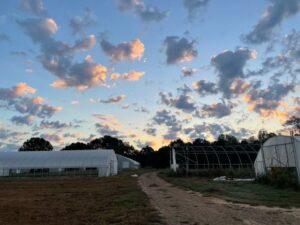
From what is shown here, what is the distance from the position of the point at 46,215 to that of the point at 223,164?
1461 inches

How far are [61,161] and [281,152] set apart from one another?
1453 inches

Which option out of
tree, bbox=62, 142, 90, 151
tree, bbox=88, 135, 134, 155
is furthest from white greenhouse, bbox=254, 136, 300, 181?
tree, bbox=88, 135, 134, 155

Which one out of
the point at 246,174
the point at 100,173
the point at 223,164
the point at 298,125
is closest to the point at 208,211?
the point at 246,174

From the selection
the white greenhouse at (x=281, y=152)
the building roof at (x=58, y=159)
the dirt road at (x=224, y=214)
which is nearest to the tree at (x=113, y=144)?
the building roof at (x=58, y=159)

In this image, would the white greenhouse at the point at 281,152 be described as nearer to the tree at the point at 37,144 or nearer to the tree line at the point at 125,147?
the tree line at the point at 125,147

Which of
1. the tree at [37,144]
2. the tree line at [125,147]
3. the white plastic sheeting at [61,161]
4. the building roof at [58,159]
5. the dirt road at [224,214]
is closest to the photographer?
the dirt road at [224,214]

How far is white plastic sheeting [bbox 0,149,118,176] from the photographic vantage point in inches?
2076

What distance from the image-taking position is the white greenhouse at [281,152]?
24141 mm

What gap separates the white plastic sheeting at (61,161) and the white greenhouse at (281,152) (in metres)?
27.4

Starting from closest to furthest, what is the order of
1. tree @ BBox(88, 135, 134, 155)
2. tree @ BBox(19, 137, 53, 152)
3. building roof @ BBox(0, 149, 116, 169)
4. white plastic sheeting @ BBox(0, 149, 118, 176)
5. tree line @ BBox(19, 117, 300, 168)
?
white plastic sheeting @ BBox(0, 149, 118, 176) < building roof @ BBox(0, 149, 116, 169) < tree line @ BBox(19, 117, 300, 168) < tree @ BBox(19, 137, 53, 152) < tree @ BBox(88, 135, 134, 155)

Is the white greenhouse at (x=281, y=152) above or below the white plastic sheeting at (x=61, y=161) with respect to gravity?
below

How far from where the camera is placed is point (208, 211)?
13453mm

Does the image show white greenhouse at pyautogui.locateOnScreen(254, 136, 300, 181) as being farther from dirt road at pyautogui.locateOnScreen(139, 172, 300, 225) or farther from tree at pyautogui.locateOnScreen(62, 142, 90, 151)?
tree at pyautogui.locateOnScreen(62, 142, 90, 151)

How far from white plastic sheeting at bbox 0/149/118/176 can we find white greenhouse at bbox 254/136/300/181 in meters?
27.4
